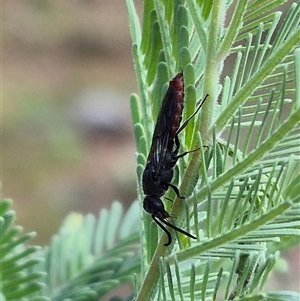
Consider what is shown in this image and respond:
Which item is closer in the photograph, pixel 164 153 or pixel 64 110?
pixel 164 153

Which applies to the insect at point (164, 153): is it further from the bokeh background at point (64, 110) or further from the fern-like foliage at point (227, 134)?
the bokeh background at point (64, 110)

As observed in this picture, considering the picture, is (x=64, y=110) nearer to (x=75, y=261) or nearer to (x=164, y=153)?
(x=75, y=261)

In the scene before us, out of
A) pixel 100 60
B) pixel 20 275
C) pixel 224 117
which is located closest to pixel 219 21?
pixel 224 117

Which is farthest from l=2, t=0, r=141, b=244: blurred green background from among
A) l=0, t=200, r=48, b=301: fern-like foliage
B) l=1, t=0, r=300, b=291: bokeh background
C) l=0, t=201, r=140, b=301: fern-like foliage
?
l=0, t=200, r=48, b=301: fern-like foliage

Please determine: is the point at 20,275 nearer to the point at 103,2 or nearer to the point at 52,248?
the point at 52,248

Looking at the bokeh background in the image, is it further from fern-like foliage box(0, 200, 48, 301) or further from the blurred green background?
fern-like foliage box(0, 200, 48, 301)

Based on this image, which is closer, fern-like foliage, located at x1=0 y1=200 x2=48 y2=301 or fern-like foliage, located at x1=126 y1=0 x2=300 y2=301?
fern-like foliage, located at x1=126 y1=0 x2=300 y2=301

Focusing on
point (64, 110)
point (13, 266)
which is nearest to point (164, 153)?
point (13, 266)
